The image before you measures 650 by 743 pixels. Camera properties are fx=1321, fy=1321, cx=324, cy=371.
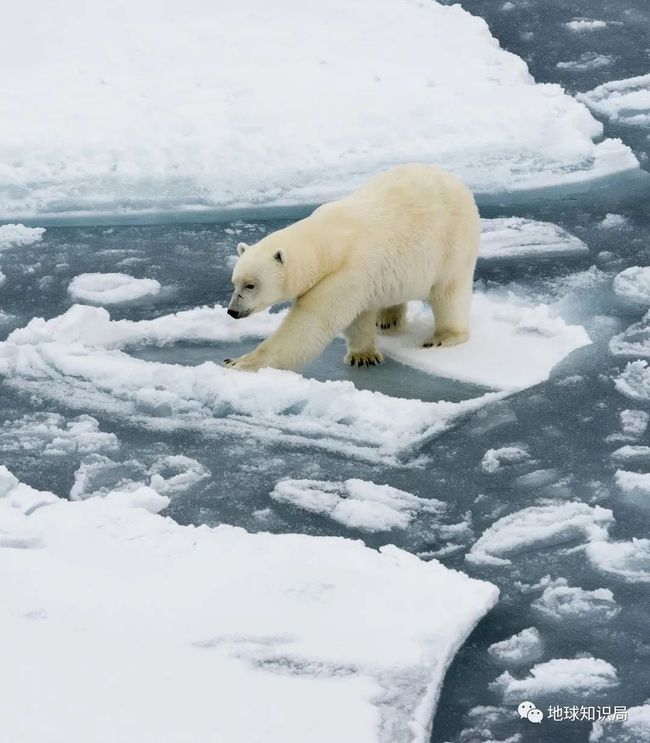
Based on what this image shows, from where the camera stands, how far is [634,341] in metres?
6.24

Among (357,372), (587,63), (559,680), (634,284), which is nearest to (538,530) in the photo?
(559,680)

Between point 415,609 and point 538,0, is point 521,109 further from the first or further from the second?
point 415,609

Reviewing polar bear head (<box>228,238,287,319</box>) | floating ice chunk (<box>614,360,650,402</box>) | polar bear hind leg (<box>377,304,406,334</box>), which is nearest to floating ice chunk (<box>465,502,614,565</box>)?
floating ice chunk (<box>614,360,650,402</box>)

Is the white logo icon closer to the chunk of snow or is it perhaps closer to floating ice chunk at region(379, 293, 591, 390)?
the chunk of snow

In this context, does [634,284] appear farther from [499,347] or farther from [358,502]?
[358,502]

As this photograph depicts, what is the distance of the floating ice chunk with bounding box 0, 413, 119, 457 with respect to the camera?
5.28 m

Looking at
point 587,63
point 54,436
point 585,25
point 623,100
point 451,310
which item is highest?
point 585,25

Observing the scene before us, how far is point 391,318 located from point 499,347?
611mm

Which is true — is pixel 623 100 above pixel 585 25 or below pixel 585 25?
below

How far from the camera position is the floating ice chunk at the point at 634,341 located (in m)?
6.11

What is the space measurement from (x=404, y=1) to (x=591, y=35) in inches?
64.7

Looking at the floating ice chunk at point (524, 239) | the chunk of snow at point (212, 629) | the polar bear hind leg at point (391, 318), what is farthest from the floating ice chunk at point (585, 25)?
the chunk of snow at point (212, 629)

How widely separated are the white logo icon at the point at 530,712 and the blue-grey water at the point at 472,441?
0.10ft

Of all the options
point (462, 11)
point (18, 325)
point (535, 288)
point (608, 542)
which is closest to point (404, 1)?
point (462, 11)
